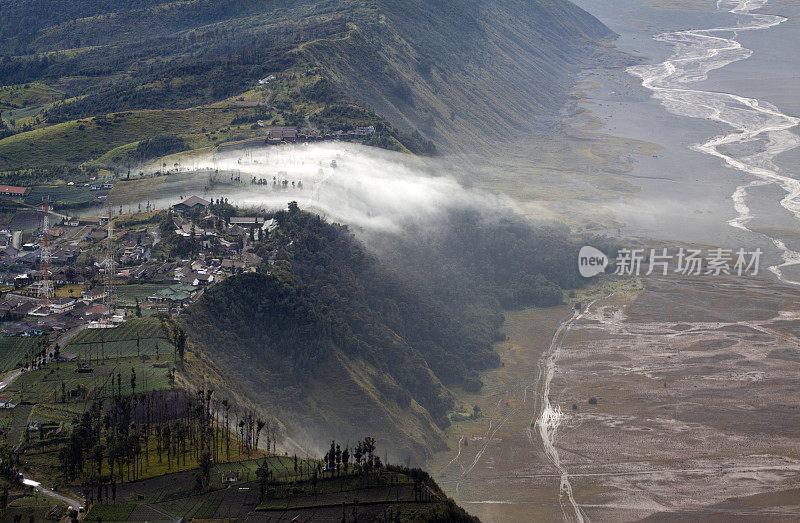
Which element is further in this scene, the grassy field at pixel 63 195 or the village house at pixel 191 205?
the grassy field at pixel 63 195

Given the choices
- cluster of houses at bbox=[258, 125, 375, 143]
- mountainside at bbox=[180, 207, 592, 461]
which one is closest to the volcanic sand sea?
mountainside at bbox=[180, 207, 592, 461]

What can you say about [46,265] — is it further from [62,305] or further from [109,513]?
[109,513]

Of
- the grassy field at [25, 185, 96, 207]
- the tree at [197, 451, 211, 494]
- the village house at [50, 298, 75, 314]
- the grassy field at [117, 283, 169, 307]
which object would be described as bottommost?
the tree at [197, 451, 211, 494]

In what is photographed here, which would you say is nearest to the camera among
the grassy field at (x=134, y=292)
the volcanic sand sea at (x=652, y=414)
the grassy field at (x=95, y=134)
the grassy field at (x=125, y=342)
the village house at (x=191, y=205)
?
the grassy field at (x=125, y=342)

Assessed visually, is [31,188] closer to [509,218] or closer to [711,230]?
[509,218]

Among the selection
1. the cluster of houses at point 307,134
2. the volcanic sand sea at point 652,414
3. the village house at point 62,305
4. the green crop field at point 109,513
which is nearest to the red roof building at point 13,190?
the cluster of houses at point 307,134

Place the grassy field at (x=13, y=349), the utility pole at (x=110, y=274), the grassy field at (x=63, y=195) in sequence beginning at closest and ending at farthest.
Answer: the grassy field at (x=13, y=349), the utility pole at (x=110, y=274), the grassy field at (x=63, y=195)

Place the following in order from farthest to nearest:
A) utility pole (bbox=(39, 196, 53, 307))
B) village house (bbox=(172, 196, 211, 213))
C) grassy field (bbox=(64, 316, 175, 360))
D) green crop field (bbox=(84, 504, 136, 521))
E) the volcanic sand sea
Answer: village house (bbox=(172, 196, 211, 213)) → utility pole (bbox=(39, 196, 53, 307)) → the volcanic sand sea → grassy field (bbox=(64, 316, 175, 360)) → green crop field (bbox=(84, 504, 136, 521))

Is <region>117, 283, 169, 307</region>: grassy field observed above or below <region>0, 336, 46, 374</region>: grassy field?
above

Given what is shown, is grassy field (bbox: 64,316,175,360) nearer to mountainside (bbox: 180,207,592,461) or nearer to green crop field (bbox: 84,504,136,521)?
mountainside (bbox: 180,207,592,461)

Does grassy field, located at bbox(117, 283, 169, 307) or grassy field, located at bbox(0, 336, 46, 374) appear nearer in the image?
grassy field, located at bbox(0, 336, 46, 374)

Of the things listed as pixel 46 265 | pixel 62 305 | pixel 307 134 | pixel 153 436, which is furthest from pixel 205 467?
pixel 307 134

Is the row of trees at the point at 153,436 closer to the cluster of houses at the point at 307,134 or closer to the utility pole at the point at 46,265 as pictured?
the utility pole at the point at 46,265
